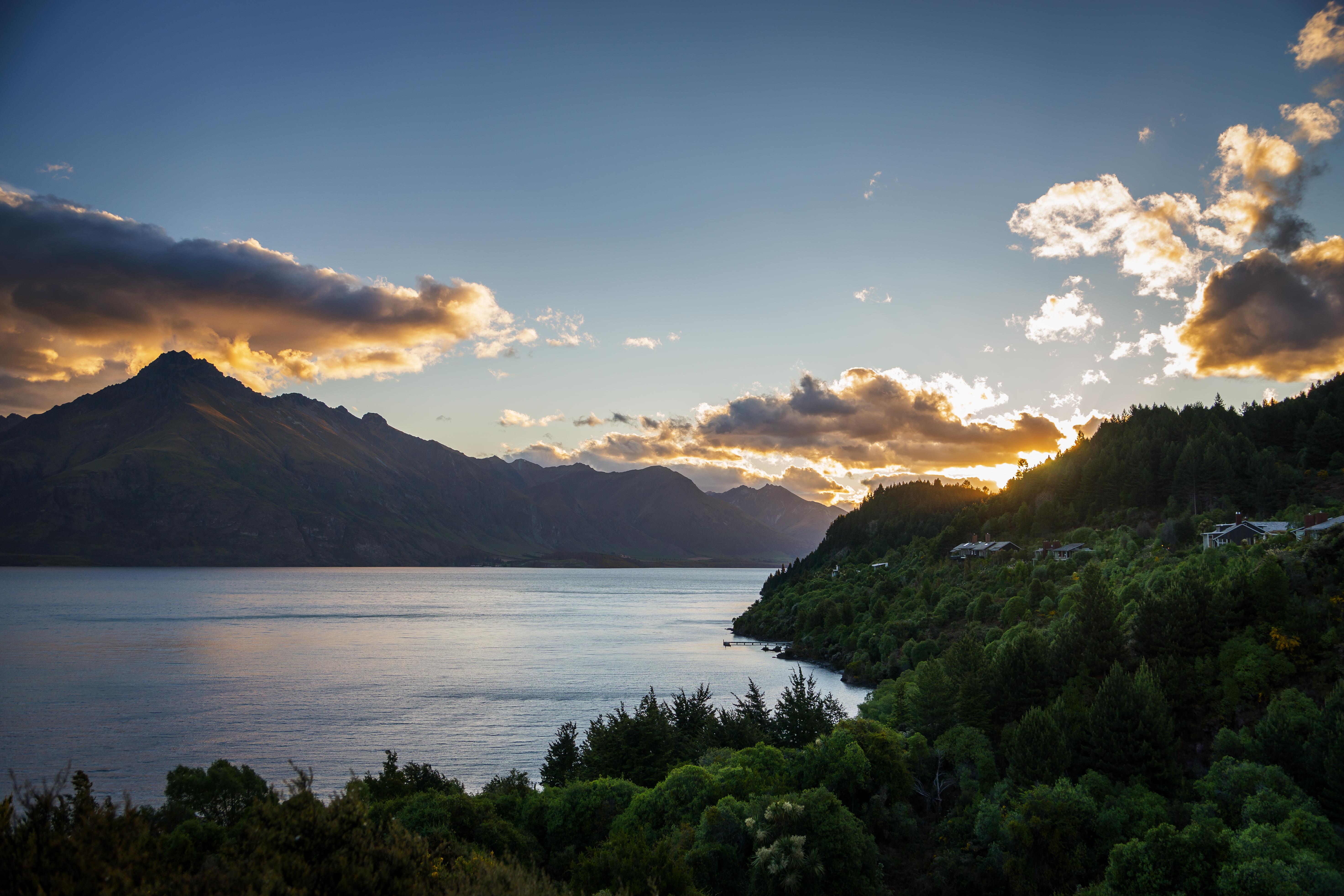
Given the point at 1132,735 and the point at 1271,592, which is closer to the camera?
the point at 1132,735

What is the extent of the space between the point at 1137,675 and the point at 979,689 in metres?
11.3

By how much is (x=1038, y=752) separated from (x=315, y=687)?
8737 cm

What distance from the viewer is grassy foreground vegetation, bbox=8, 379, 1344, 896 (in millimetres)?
19359

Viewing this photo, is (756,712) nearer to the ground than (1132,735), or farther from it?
nearer to the ground

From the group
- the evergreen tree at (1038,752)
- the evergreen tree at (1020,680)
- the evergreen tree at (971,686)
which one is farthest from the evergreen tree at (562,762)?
the evergreen tree at (1020,680)

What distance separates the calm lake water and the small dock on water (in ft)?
8.58

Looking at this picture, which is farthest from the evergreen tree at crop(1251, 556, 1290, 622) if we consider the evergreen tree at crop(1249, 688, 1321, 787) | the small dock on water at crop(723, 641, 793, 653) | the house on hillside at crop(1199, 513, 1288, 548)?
the small dock on water at crop(723, 641, 793, 653)

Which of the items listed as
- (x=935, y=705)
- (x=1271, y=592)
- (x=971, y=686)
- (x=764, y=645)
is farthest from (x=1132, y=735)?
(x=764, y=645)

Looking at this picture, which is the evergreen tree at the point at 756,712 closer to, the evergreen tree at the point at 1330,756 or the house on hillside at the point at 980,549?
the evergreen tree at the point at 1330,756

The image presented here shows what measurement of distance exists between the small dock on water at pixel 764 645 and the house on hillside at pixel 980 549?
1366 inches

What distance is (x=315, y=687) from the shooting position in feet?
325

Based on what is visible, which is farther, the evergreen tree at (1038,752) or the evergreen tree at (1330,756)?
the evergreen tree at (1038,752)

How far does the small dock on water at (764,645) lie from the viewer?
470 feet

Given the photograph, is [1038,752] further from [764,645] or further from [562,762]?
[764,645]
